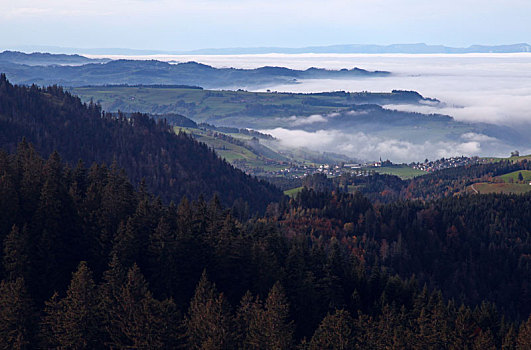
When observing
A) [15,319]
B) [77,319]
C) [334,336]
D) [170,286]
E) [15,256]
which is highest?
[15,256]

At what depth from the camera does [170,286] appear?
8581 cm

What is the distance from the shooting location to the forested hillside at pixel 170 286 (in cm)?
6825

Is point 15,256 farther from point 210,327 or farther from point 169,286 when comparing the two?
point 210,327

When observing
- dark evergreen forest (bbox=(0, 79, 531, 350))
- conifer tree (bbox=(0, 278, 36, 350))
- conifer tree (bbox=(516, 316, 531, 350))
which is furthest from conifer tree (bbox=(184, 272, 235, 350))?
conifer tree (bbox=(516, 316, 531, 350))

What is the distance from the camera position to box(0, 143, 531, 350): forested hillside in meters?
68.2

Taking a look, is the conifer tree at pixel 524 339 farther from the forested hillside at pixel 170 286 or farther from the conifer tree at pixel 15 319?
the conifer tree at pixel 15 319

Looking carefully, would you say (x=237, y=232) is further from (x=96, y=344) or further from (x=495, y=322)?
(x=495, y=322)

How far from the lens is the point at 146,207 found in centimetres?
9656

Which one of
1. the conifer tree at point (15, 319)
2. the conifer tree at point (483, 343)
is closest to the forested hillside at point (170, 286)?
the conifer tree at point (15, 319)

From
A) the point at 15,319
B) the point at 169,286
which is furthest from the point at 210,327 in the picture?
the point at 15,319

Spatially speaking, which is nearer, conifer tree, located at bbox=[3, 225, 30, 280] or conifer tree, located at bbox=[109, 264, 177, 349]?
conifer tree, located at bbox=[109, 264, 177, 349]

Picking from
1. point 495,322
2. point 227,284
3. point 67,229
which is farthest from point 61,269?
point 495,322

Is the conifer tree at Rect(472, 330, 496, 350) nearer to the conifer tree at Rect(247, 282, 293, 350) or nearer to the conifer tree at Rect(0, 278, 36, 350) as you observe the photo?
the conifer tree at Rect(247, 282, 293, 350)

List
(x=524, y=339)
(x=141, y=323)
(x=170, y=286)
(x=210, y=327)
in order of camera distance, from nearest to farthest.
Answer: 1. (x=141, y=323)
2. (x=210, y=327)
3. (x=524, y=339)
4. (x=170, y=286)
